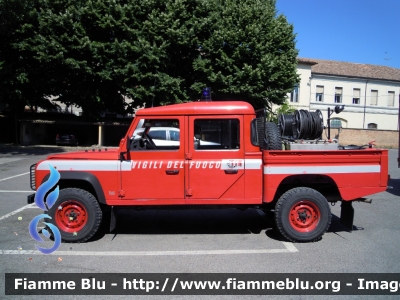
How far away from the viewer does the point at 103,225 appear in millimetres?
6426

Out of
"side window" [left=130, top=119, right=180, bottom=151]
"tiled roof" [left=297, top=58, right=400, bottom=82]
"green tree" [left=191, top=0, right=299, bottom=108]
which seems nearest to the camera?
"side window" [left=130, top=119, right=180, bottom=151]

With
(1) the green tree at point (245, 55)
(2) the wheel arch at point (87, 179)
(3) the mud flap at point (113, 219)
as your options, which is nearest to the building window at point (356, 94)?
(1) the green tree at point (245, 55)

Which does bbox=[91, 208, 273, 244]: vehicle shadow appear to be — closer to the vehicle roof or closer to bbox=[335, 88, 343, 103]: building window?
the vehicle roof

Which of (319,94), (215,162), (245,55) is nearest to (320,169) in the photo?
(215,162)

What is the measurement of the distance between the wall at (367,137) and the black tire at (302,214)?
31433mm

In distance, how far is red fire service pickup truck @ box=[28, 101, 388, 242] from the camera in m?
5.33

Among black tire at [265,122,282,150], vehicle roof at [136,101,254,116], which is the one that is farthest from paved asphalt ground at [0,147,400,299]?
vehicle roof at [136,101,254,116]

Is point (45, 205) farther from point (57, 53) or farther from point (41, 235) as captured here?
point (57, 53)

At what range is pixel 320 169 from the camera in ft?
17.8

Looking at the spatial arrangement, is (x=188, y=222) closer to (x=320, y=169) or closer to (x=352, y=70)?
(x=320, y=169)

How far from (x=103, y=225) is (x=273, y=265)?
11.0 ft

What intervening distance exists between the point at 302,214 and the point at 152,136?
Result: 274cm

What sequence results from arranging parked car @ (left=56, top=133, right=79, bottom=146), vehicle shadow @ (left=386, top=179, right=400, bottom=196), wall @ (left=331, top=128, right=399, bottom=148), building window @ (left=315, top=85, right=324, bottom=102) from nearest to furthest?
1. vehicle shadow @ (left=386, top=179, right=400, bottom=196)
2. parked car @ (left=56, top=133, right=79, bottom=146)
3. wall @ (left=331, top=128, right=399, bottom=148)
4. building window @ (left=315, top=85, right=324, bottom=102)

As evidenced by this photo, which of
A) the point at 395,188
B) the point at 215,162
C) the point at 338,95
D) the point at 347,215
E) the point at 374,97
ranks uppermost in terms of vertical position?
the point at 338,95
